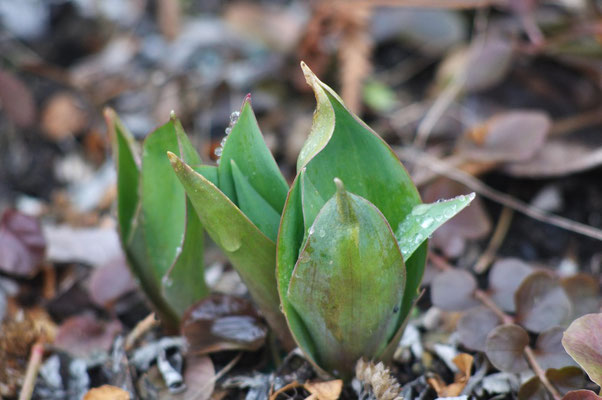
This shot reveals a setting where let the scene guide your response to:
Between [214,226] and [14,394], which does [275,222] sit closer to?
[214,226]

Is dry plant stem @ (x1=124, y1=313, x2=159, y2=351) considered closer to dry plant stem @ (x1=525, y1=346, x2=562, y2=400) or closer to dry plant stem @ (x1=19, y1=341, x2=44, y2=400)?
dry plant stem @ (x1=19, y1=341, x2=44, y2=400)

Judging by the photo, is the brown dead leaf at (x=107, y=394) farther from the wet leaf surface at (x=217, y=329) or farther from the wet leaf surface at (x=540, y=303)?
the wet leaf surface at (x=540, y=303)

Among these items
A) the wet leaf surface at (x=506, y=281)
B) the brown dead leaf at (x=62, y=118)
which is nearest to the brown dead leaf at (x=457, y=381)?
the wet leaf surface at (x=506, y=281)

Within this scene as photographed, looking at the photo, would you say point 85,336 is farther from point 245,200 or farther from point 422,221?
point 422,221

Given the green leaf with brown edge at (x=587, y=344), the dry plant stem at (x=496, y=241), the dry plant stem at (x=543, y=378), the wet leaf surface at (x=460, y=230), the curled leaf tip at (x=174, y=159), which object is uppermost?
the curled leaf tip at (x=174, y=159)

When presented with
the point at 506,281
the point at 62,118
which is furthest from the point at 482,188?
the point at 62,118
